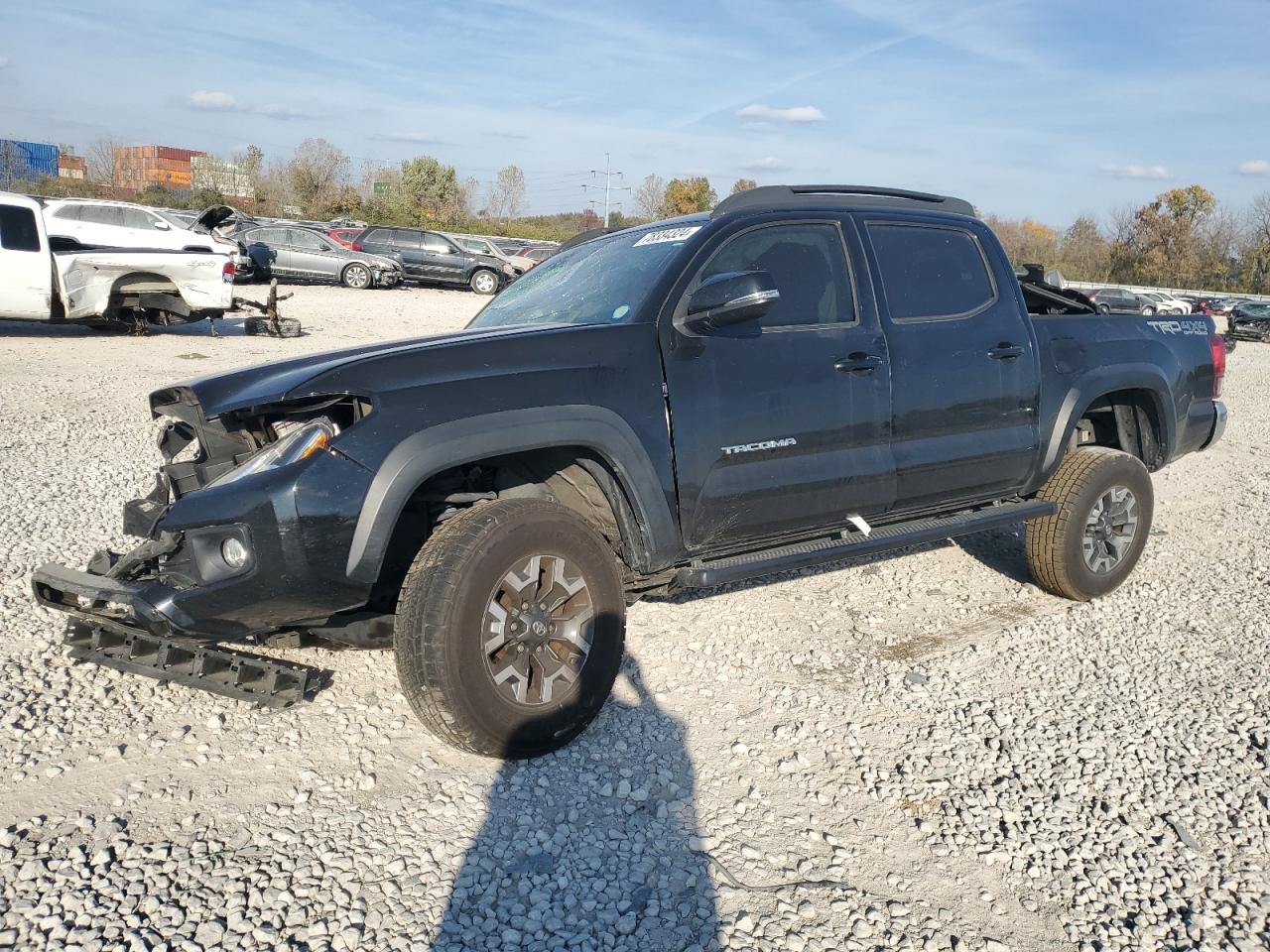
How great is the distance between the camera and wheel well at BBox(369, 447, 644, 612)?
12.0ft

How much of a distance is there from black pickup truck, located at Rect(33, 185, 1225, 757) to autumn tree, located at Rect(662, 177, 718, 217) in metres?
49.4

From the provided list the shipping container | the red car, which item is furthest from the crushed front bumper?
the shipping container

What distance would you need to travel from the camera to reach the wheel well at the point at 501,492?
3645 millimetres

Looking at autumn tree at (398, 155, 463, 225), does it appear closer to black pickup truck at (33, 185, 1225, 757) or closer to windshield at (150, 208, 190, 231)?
windshield at (150, 208, 190, 231)

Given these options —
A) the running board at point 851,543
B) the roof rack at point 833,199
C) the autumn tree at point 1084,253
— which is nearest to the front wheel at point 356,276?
the roof rack at point 833,199

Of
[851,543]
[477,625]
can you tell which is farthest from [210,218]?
[477,625]

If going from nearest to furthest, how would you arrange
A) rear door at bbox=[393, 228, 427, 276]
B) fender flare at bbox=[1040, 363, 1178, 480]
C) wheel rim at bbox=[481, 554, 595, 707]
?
wheel rim at bbox=[481, 554, 595, 707] → fender flare at bbox=[1040, 363, 1178, 480] → rear door at bbox=[393, 228, 427, 276]

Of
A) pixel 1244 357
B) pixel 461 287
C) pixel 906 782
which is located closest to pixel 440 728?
pixel 906 782

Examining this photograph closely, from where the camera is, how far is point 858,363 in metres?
4.25

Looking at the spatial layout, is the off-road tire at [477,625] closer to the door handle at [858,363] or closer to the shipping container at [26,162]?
the door handle at [858,363]

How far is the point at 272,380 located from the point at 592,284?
1498 mm

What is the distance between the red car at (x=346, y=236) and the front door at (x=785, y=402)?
73.4 feet

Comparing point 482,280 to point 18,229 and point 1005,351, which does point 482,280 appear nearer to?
point 18,229

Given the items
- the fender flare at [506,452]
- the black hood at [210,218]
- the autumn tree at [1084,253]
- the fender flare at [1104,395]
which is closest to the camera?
the fender flare at [506,452]
